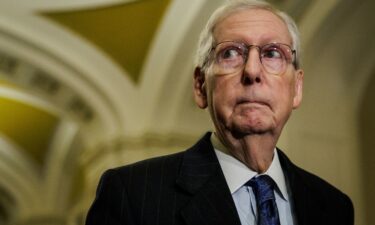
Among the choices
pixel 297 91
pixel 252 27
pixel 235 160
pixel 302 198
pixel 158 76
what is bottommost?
pixel 302 198

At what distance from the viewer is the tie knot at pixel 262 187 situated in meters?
1.58

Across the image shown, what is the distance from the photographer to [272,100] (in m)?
1.60

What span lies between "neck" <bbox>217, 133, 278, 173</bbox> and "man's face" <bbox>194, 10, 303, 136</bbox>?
0.02 metres

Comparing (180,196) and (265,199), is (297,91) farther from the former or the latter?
(180,196)

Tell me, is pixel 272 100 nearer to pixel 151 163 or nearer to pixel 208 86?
pixel 208 86

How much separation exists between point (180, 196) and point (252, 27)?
425 mm

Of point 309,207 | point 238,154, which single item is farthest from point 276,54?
point 309,207

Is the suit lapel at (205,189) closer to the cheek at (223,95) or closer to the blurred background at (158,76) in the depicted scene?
the cheek at (223,95)

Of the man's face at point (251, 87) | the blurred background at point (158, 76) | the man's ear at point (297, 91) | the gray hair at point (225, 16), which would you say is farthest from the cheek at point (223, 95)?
the blurred background at point (158, 76)

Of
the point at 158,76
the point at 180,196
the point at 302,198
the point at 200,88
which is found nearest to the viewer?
the point at 180,196

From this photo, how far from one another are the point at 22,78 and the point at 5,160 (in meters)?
3.81

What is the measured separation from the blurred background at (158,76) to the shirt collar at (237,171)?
134 inches

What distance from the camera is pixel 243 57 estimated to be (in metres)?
1.61

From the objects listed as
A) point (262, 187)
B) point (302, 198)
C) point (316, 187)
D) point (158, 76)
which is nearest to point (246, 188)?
point (262, 187)
